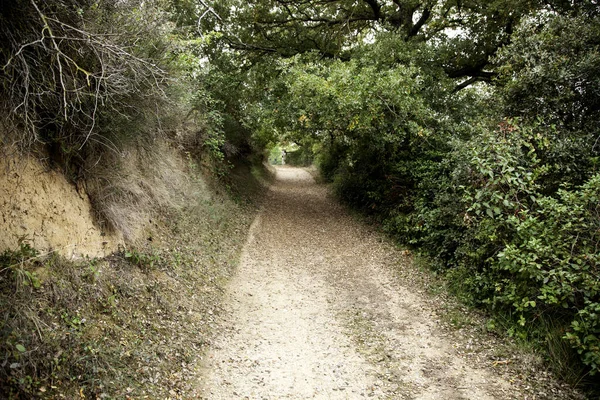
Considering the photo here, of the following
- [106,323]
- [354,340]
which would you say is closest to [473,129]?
[354,340]

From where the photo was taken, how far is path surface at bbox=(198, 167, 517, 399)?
16.8 feet

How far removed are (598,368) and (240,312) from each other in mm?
5867

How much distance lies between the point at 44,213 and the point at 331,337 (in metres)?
5.09

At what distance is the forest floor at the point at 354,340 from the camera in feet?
16.8

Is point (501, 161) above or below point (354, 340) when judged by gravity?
above

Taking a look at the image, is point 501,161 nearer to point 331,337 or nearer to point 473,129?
point 473,129

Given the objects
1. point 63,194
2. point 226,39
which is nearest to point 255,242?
point 63,194

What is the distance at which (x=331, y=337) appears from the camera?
21.2ft

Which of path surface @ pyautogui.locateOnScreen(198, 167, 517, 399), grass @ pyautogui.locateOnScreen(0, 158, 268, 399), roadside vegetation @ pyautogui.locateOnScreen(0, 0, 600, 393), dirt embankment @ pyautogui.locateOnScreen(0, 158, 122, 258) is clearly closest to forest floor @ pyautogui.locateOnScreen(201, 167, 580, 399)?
path surface @ pyautogui.locateOnScreen(198, 167, 517, 399)

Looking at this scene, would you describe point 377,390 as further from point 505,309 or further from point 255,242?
point 255,242

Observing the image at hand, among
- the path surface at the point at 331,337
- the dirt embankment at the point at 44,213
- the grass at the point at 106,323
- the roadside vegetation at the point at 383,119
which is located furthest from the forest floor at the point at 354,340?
the dirt embankment at the point at 44,213

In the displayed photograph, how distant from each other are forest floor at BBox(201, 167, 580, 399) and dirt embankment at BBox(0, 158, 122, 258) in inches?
105

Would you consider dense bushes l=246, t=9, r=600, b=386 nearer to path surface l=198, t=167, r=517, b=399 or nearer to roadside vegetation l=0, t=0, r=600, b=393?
roadside vegetation l=0, t=0, r=600, b=393

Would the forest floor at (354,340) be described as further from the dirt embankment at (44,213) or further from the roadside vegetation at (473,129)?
the dirt embankment at (44,213)
